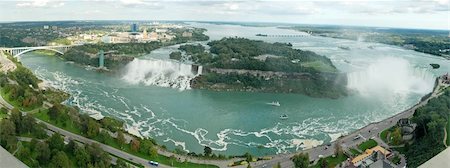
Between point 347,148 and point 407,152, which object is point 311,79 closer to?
point 347,148

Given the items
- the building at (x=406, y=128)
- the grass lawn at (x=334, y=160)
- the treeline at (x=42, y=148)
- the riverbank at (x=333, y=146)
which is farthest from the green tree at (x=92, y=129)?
the building at (x=406, y=128)

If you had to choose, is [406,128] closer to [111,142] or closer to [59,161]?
[111,142]

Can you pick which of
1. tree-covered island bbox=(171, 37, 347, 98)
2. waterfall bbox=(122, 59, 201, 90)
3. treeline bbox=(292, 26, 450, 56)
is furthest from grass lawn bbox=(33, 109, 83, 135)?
treeline bbox=(292, 26, 450, 56)

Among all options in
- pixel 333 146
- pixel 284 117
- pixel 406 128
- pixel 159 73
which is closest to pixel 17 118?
pixel 159 73

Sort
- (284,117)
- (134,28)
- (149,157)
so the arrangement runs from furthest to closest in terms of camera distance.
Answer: (284,117) < (134,28) < (149,157)

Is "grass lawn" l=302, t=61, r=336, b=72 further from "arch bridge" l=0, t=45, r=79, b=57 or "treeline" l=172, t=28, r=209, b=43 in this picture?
"arch bridge" l=0, t=45, r=79, b=57

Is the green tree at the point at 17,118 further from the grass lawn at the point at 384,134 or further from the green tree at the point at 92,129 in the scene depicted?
the grass lawn at the point at 384,134

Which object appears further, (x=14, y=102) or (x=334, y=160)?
(x=334, y=160)
